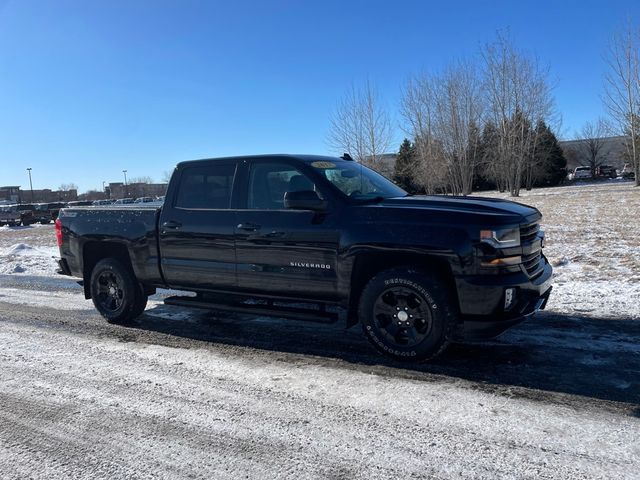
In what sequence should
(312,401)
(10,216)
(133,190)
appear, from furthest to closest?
(133,190)
(10,216)
(312,401)

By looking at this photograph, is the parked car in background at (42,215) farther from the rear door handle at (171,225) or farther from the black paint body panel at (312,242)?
the rear door handle at (171,225)

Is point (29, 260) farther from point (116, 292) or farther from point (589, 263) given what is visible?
point (589, 263)

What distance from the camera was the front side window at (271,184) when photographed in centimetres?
514

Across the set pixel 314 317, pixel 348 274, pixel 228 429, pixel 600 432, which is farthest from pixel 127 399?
pixel 600 432

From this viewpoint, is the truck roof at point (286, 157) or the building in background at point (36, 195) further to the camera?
the building in background at point (36, 195)

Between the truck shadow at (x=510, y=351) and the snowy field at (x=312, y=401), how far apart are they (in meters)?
0.02

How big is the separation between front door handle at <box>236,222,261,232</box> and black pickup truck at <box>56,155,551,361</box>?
0.02 m

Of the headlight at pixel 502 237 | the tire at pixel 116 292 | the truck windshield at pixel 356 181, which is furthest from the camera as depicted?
the tire at pixel 116 292

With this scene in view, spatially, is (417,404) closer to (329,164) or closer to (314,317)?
(314,317)

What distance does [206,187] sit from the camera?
567cm

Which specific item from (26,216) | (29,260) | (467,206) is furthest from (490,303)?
(26,216)

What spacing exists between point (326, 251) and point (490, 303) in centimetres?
154

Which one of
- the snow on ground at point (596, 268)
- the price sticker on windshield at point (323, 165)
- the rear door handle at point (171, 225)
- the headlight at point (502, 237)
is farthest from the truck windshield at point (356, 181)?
the snow on ground at point (596, 268)

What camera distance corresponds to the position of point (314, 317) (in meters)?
4.86
